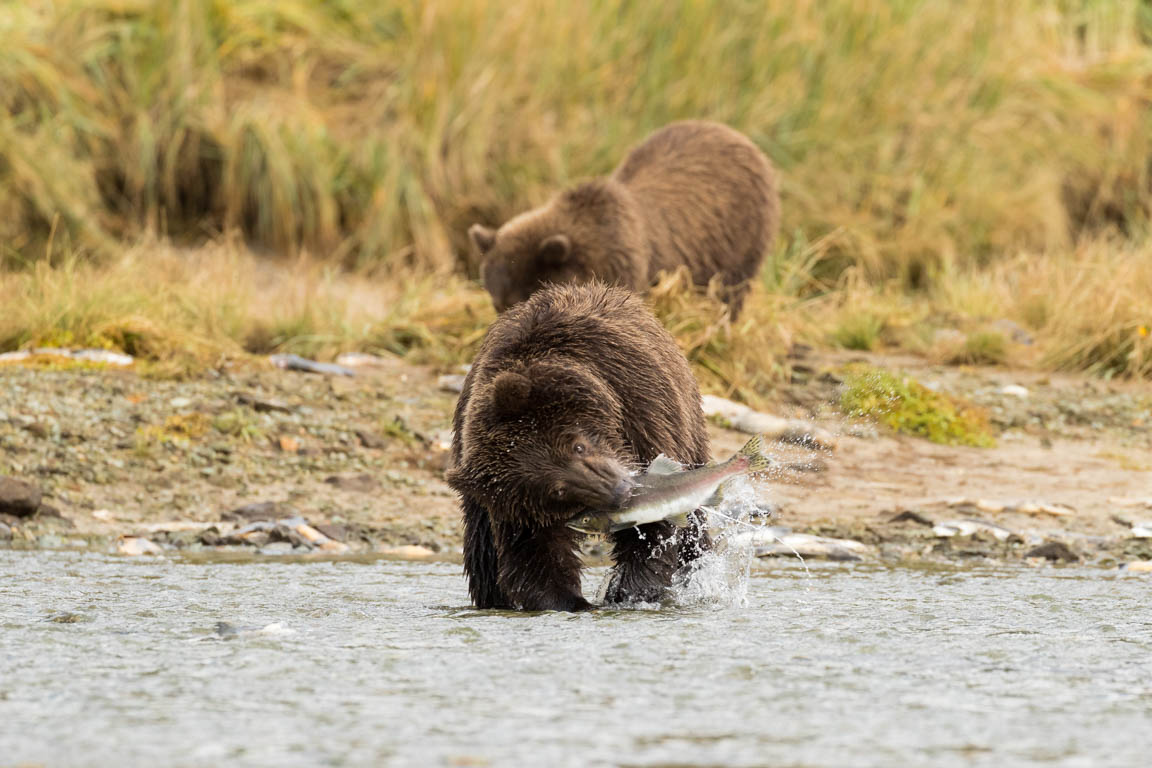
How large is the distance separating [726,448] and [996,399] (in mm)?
2305

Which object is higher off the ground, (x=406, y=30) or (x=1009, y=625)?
(x=406, y=30)

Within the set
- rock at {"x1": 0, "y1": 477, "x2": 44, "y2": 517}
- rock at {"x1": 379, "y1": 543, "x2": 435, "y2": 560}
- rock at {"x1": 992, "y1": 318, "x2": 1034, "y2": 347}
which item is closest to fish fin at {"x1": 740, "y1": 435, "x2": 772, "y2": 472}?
rock at {"x1": 379, "y1": 543, "x2": 435, "y2": 560}

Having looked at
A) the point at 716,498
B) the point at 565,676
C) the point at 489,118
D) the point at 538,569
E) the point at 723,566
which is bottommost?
the point at 723,566

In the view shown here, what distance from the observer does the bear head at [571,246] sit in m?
10.4

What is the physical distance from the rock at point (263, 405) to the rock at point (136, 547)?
1.82 m

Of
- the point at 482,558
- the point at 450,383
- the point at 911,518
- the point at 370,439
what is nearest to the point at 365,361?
the point at 450,383

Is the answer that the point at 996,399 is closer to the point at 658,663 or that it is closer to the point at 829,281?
the point at 829,281

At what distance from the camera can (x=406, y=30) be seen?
14320 mm

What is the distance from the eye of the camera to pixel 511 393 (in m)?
5.18

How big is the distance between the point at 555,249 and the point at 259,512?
330 cm

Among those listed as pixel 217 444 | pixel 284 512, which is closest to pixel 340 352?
pixel 217 444

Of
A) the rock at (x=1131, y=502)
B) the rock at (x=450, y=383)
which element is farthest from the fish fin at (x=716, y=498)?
the rock at (x=450, y=383)

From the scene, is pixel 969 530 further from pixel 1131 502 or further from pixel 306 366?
pixel 306 366

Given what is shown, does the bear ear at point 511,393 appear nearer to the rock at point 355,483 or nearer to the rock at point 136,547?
the rock at point 136,547
